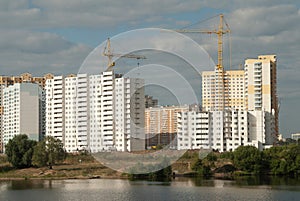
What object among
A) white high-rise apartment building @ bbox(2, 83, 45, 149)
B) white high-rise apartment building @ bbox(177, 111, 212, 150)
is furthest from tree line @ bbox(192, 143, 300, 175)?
white high-rise apartment building @ bbox(2, 83, 45, 149)

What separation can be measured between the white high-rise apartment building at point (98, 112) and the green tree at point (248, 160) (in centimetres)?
818

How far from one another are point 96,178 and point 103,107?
41.1ft

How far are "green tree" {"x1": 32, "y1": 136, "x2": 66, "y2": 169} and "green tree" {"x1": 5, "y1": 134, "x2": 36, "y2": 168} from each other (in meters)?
0.74

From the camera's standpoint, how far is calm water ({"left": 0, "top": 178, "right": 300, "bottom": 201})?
1436 centimetres

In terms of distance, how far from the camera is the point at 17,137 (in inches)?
921

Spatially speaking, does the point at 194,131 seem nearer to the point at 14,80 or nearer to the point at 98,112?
the point at 98,112

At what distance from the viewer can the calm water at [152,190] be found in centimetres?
1436

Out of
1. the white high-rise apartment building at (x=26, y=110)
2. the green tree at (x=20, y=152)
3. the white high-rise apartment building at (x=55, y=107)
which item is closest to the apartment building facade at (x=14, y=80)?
the white high-rise apartment building at (x=26, y=110)

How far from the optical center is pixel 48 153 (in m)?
21.6

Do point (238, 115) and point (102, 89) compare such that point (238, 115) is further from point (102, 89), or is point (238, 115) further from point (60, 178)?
point (60, 178)

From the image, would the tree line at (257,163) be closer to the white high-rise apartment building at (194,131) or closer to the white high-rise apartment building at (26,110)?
the white high-rise apartment building at (194,131)

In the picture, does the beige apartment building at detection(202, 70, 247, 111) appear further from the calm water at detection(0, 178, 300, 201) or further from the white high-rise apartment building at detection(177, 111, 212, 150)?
the calm water at detection(0, 178, 300, 201)

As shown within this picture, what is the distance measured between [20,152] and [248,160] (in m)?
8.91

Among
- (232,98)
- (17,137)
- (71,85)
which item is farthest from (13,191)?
(232,98)
